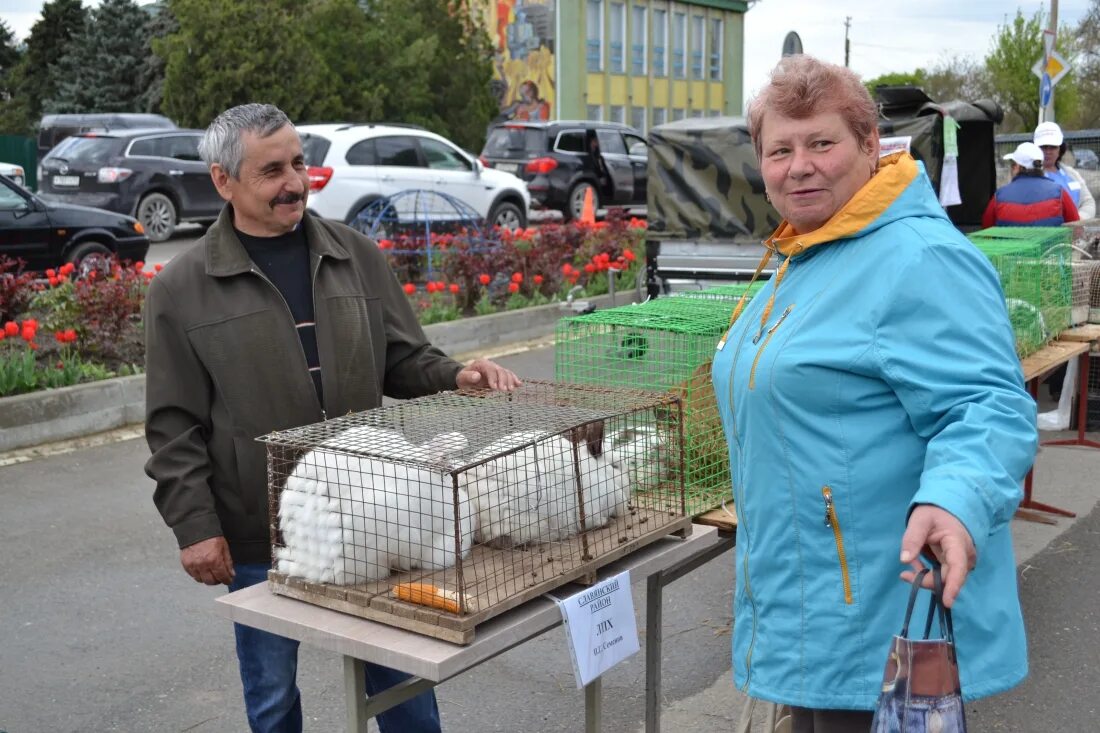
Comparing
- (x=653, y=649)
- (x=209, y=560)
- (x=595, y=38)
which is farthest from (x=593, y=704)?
(x=595, y=38)

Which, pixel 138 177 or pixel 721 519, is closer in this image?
pixel 721 519

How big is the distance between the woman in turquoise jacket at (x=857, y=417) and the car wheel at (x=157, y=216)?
18.5m

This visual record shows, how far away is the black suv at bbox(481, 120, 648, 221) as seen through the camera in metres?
22.4

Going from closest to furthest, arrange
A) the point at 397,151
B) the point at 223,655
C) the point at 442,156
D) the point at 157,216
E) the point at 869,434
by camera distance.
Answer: the point at 869,434 < the point at 223,655 < the point at 397,151 < the point at 442,156 < the point at 157,216

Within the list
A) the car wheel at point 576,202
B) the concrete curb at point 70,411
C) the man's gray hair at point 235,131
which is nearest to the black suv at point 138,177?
the car wheel at point 576,202

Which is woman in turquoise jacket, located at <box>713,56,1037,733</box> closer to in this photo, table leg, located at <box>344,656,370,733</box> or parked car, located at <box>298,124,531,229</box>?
table leg, located at <box>344,656,370,733</box>

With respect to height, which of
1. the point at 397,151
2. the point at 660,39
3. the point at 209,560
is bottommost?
the point at 209,560

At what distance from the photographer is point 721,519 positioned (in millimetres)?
3457

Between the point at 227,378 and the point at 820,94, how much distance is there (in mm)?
1623

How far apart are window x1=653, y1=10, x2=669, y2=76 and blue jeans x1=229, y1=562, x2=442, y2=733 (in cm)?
5188

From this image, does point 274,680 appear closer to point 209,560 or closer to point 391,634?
point 209,560

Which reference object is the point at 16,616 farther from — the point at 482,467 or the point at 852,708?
the point at 852,708

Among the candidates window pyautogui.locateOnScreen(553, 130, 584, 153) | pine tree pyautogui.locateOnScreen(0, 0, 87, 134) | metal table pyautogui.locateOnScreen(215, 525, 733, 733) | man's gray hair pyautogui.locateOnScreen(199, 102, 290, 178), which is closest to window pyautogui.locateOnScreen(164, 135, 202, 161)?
window pyautogui.locateOnScreen(553, 130, 584, 153)

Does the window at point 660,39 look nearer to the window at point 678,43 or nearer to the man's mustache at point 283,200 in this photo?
the window at point 678,43
